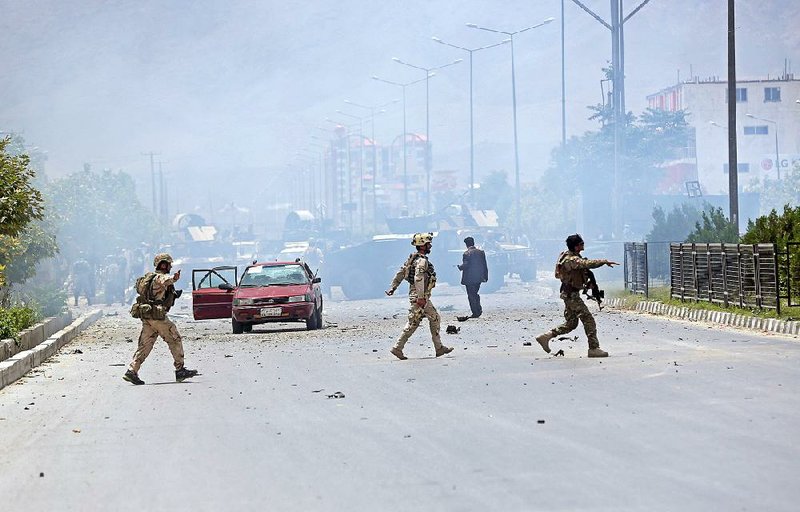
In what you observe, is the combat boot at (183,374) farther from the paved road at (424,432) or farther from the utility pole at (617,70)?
the utility pole at (617,70)

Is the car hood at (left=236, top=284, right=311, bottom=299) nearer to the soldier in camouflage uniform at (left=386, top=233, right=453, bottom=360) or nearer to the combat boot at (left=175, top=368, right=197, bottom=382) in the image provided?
the soldier in camouflage uniform at (left=386, top=233, right=453, bottom=360)

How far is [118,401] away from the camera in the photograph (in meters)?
15.5

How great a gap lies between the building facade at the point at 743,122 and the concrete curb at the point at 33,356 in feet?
397

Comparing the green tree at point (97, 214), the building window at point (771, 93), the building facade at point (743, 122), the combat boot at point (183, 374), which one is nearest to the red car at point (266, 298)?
the combat boot at point (183, 374)

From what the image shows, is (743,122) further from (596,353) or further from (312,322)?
(596,353)

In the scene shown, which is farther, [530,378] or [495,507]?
[530,378]

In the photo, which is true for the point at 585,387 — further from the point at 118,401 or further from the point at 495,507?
the point at 495,507

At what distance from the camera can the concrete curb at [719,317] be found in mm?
23422

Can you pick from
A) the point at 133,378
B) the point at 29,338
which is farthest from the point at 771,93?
the point at 133,378

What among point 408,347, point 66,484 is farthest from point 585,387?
point 408,347

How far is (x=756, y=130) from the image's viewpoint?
152m

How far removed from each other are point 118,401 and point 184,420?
2568 mm

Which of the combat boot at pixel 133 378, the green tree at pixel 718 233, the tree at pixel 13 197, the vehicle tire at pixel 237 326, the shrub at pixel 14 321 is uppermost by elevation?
the tree at pixel 13 197

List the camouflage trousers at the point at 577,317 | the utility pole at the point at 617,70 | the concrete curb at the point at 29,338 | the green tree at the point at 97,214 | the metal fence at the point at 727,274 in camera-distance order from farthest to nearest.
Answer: the green tree at the point at 97,214 < the utility pole at the point at 617,70 < the metal fence at the point at 727,274 < the concrete curb at the point at 29,338 < the camouflage trousers at the point at 577,317
